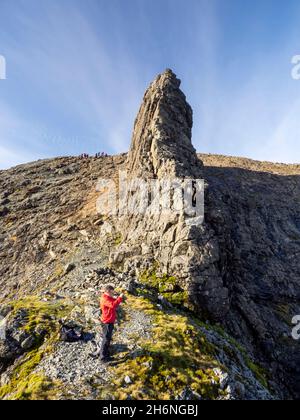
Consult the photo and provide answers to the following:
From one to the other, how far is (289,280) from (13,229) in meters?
31.3

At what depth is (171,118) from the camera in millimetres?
38250

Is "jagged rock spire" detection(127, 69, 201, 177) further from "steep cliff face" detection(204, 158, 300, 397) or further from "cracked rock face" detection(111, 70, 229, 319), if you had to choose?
"steep cliff face" detection(204, 158, 300, 397)

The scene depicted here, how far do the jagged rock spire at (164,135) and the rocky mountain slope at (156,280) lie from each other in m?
0.19

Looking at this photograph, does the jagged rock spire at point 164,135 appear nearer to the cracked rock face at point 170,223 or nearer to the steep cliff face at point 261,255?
the cracked rock face at point 170,223

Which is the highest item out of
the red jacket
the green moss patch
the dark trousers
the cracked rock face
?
the cracked rock face

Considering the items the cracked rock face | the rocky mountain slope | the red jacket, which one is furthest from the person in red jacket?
the cracked rock face

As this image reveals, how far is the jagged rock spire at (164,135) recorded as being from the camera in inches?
1270


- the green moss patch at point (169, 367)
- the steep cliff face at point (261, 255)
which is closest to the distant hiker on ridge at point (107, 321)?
the green moss patch at point (169, 367)

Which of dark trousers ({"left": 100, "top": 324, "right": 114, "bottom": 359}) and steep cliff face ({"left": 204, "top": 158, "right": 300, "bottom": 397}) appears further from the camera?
steep cliff face ({"left": 204, "top": 158, "right": 300, "bottom": 397})

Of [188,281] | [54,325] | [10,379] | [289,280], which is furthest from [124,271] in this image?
[289,280]

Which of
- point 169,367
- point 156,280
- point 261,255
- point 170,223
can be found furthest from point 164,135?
point 169,367

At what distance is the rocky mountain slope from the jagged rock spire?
0.19 metres

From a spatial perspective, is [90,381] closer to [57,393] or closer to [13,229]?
[57,393]

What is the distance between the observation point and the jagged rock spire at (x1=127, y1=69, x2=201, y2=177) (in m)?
32.2
